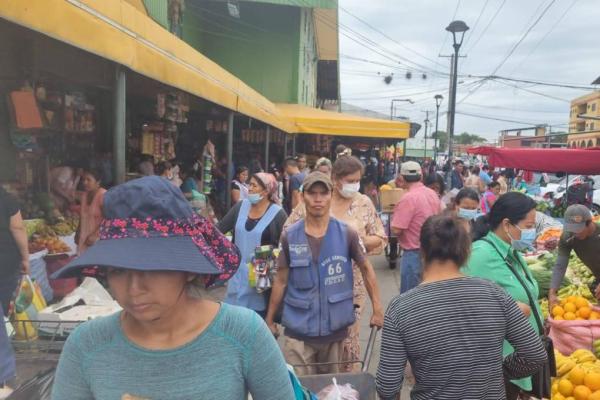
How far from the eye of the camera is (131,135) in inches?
368

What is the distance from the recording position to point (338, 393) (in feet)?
8.04

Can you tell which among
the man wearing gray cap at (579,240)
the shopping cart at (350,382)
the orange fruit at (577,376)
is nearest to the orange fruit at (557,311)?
the man wearing gray cap at (579,240)

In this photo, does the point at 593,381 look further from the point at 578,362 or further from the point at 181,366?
the point at 181,366

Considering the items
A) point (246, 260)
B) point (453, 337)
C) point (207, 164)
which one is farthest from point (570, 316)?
point (207, 164)

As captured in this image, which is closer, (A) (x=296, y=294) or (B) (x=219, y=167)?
(A) (x=296, y=294)

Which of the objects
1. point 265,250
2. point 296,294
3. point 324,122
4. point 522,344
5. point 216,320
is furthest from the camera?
point 324,122

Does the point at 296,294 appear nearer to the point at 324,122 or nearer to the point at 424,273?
the point at 424,273

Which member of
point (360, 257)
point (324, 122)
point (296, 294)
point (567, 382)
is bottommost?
point (567, 382)

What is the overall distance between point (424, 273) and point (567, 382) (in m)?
2.35

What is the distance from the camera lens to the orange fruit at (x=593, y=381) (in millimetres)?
3996

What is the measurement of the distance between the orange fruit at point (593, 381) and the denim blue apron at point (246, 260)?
2.55m

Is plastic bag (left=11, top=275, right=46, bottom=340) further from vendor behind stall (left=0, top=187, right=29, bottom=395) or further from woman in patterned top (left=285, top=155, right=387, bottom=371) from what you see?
woman in patterned top (left=285, top=155, right=387, bottom=371)

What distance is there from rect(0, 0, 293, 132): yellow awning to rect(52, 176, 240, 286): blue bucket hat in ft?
5.87

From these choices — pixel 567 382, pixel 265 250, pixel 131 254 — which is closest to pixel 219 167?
pixel 265 250
